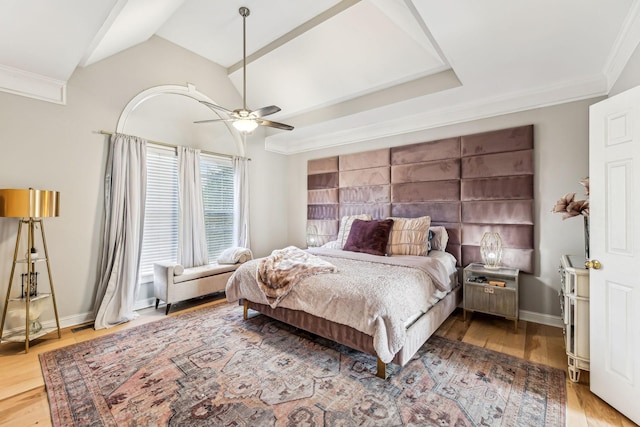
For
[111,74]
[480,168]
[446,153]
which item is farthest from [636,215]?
[111,74]

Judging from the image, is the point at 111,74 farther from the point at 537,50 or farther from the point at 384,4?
the point at 537,50

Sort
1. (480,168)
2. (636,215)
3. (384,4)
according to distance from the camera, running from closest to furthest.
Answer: (636,215) < (384,4) < (480,168)

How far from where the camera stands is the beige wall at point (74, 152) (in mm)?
2756

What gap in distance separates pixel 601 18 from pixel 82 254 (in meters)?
5.38

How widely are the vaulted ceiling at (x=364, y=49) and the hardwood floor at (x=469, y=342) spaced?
2.50 metres

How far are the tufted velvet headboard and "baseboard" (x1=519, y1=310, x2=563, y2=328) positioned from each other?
0.51 meters

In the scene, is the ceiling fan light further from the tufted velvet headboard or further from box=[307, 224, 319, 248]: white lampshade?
box=[307, 224, 319, 248]: white lampshade

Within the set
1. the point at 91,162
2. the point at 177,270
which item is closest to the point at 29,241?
the point at 91,162

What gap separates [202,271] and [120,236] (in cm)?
106

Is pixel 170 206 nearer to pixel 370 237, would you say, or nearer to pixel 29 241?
pixel 29 241

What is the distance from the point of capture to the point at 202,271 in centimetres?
382

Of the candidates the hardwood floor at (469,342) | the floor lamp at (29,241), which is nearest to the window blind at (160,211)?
the hardwood floor at (469,342)

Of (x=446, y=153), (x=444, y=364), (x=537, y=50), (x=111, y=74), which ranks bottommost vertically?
(x=444, y=364)

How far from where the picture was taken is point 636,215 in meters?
1.65
